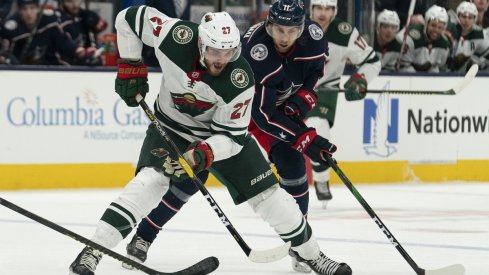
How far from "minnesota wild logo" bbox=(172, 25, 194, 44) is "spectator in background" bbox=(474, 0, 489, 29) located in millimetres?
5929

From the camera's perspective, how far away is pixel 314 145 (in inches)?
194

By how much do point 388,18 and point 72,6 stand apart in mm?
2516

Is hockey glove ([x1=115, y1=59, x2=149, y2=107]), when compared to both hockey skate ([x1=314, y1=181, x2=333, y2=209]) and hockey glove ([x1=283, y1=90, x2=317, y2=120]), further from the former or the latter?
hockey skate ([x1=314, y1=181, x2=333, y2=209])

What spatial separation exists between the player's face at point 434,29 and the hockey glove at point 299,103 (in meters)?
4.54

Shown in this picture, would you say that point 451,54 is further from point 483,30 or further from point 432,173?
point 432,173

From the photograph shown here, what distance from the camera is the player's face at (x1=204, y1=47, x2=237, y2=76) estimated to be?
417 cm

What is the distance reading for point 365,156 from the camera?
9.01m

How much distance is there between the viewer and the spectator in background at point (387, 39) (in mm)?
9211

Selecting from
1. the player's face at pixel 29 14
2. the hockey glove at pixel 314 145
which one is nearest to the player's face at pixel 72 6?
the player's face at pixel 29 14

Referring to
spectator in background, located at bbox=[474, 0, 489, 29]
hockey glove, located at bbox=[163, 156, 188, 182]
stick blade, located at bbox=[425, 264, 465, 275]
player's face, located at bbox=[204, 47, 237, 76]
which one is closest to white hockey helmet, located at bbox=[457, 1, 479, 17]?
spectator in background, located at bbox=[474, 0, 489, 29]

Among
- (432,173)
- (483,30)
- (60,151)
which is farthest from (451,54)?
(60,151)

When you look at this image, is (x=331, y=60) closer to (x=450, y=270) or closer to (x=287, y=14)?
(x=287, y=14)

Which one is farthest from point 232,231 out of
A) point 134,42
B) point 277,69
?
point 277,69

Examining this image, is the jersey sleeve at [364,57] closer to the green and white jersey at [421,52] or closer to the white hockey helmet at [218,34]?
the green and white jersey at [421,52]
